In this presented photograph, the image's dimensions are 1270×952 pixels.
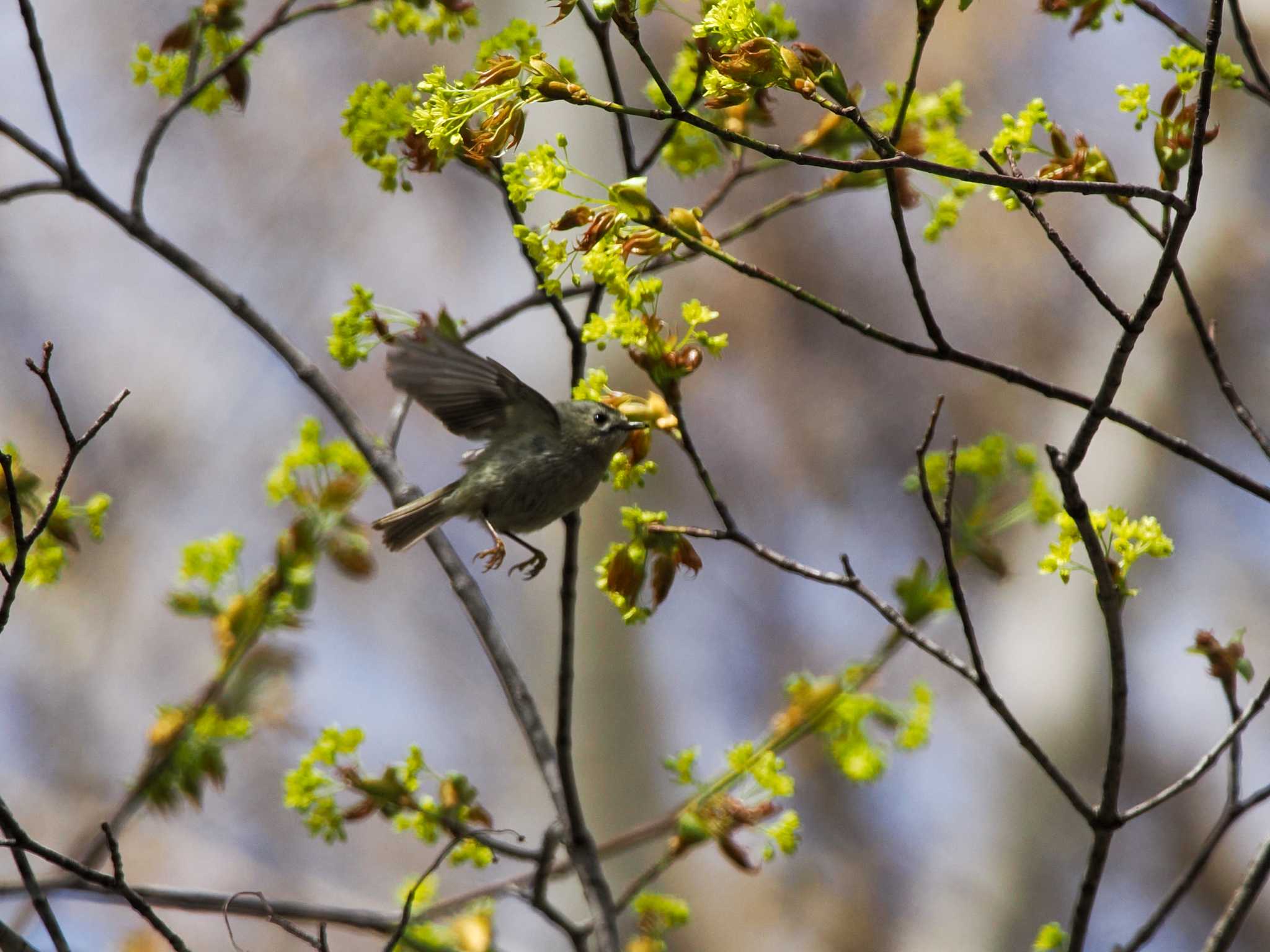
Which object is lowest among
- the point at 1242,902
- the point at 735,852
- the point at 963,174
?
the point at 1242,902

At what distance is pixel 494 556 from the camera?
208cm

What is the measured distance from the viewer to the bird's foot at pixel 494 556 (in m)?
2.05

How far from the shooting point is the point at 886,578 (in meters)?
7.04

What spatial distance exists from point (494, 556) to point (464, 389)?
314 millimetres

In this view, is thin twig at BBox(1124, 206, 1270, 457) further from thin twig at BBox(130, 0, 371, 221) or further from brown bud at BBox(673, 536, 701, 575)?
thin twig at BBox(130, 0, 371, 221)

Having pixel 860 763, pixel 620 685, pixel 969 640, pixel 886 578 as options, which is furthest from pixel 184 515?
pixel 969 640

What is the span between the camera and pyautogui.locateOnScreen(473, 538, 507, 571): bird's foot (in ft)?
6.72

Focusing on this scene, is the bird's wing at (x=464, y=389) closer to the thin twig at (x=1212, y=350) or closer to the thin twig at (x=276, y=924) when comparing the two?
the thin twig at (x=276, y=924)

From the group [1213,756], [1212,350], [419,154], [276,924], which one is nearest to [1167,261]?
[1212,350]

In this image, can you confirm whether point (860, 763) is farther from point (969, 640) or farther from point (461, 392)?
point (461, 392)

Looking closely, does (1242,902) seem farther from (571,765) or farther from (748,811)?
(571,765)

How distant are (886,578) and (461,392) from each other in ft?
17.1

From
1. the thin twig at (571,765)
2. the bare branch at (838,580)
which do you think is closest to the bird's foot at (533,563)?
the thin twig at (571,765)

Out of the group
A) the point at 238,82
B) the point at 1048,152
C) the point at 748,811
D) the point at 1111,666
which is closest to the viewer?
the point at 1111,666
